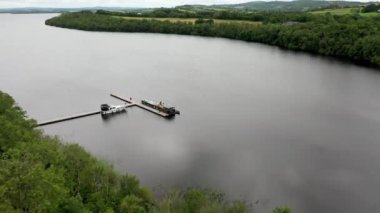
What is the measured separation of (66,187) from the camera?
778 inches

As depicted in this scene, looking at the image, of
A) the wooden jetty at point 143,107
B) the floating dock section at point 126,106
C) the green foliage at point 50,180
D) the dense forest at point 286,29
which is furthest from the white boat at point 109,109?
the dense forest at point 286,29

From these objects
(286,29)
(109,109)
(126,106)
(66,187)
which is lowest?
(126,106)

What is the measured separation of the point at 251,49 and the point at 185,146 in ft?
191

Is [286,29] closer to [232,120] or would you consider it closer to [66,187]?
[232,120]

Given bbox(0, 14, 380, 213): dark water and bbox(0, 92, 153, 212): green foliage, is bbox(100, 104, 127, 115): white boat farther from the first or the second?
bbox(0, 92, 153, 212): green foliage

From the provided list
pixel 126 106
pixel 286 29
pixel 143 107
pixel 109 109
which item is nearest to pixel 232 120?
pixel 143 107

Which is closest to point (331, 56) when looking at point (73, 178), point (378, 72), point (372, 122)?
point (378, 72)

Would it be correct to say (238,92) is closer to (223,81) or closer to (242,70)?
(223,81)

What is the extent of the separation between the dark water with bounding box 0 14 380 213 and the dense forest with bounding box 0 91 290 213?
196 inches

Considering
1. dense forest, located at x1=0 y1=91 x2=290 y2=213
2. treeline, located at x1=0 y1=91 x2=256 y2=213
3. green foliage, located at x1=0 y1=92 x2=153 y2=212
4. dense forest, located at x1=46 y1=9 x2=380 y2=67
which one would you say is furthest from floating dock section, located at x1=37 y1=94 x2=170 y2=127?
dense forest, located at x1=46 y1=9 x2=380 y2=67

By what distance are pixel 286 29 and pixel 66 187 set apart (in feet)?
280

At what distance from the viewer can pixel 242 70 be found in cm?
6544

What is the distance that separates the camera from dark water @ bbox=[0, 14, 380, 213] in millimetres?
28062

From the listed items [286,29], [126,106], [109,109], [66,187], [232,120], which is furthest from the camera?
[286,29]
